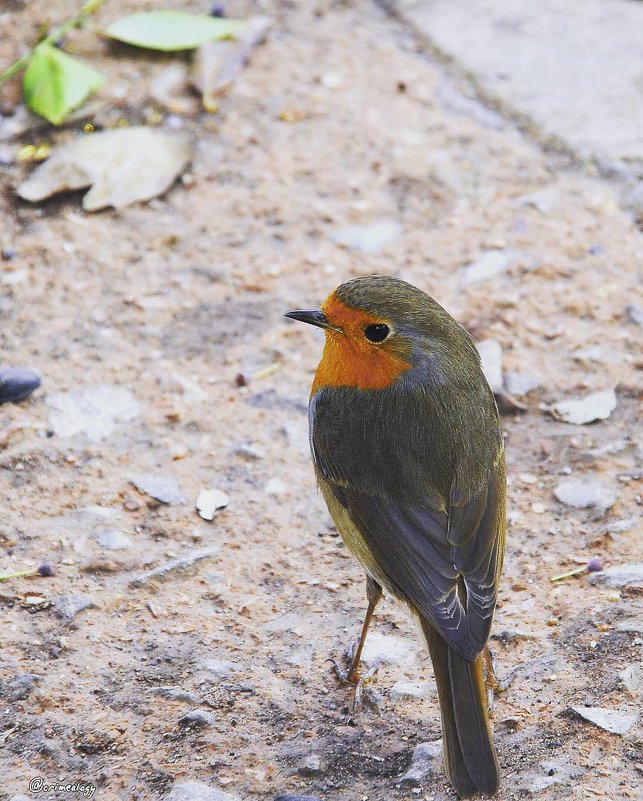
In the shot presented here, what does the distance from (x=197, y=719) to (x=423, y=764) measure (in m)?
0.63

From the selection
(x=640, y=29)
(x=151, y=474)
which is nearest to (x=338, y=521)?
(x=151, y=474)

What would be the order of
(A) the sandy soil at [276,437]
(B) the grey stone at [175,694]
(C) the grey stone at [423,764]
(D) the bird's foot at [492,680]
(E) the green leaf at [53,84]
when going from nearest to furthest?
(C) the grey stone at [423,764]
(A) the sandy soil at [276,437]
(B) the grey stone at [175,694]
(D) the bird's foot at [492,680]
(E) the green leaf at [53,84]

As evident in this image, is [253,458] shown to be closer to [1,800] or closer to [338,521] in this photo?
[338,521]

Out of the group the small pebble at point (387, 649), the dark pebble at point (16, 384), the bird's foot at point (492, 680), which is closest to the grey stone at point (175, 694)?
the small pebble at point (387, 649)

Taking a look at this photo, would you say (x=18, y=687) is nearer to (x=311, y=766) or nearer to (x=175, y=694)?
(x=175, y=694)

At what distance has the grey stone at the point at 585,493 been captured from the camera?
12.9ft

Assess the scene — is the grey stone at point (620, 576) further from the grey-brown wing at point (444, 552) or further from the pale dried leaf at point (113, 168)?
the pale dried leaf at point (113, 168)

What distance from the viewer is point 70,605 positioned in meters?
3.45

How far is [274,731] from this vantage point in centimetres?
311

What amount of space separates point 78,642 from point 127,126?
10.0 ft

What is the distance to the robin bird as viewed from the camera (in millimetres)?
3201

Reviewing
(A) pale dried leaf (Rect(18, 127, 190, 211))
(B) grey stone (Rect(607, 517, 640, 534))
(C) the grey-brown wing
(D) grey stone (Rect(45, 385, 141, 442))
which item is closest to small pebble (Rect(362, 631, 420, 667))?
(C) the grey-brown wing

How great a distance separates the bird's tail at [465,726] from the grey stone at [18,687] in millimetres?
→ 1119

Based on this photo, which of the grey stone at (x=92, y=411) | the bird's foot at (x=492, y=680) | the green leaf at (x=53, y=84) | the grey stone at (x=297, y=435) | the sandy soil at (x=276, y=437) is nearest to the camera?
the sandy soil at (x=276, y=437)
